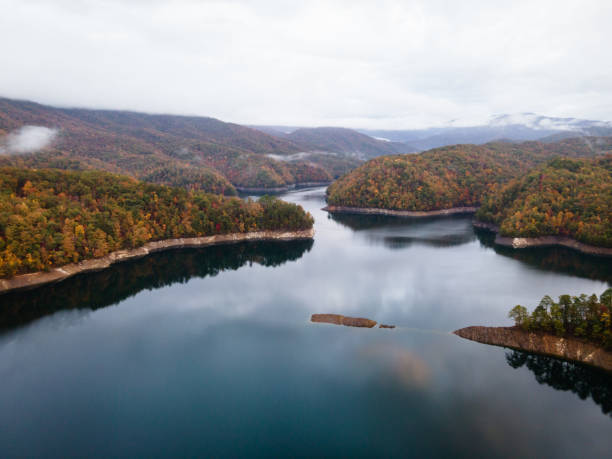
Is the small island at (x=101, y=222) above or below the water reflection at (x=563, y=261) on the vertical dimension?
above

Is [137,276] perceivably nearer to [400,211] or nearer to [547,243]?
[547,243]

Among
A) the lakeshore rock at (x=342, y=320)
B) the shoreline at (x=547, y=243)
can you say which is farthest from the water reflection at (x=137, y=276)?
the shoreline at (x=547, y=243)

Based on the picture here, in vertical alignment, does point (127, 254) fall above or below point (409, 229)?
below

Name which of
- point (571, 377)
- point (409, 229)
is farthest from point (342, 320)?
point (409, 229)

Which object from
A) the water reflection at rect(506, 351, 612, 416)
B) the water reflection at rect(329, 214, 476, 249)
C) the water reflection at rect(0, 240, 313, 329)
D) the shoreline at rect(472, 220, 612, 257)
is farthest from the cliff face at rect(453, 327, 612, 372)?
the shoreline at rect(472, 220, 612, 257)

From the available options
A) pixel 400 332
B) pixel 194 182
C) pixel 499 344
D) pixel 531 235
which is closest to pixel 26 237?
pixel 400 332

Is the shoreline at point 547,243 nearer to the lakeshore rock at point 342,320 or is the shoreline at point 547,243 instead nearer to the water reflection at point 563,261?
the water reflection at point 563,261
